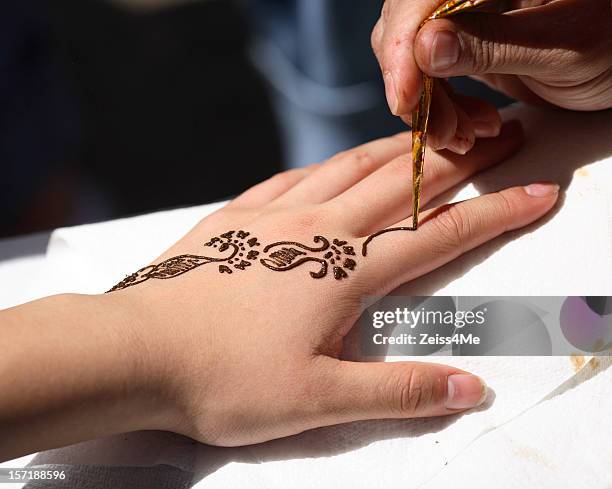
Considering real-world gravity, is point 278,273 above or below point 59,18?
below

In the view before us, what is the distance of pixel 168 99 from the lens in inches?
92.4

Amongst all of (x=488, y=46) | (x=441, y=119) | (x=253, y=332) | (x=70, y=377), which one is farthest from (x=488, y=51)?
(x=70, y=377)

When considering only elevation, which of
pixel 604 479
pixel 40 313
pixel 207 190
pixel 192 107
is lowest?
pixel 604 479

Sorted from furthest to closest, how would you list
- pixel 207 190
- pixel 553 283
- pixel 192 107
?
1. pixel 192 107
2. pixel 207 190
3. pixel 553 283

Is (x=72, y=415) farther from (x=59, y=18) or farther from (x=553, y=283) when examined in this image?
(x=59, y=18)

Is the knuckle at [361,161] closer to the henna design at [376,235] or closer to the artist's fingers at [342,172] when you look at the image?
the artist's fingers at [342,172]

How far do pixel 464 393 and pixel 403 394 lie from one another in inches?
2.7

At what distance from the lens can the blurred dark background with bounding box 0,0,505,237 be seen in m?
1.74

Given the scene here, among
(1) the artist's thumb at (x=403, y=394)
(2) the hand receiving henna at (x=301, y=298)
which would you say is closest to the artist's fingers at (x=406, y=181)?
(2) the hand receiving henna at (x=301, y=298)

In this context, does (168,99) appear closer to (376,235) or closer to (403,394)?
(376,235)

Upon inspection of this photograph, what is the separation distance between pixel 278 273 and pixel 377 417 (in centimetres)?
21

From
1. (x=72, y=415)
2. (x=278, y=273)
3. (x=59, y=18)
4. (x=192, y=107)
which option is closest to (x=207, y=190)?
(x=192, y=107)

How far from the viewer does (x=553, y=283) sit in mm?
818

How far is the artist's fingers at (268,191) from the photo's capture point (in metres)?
1.05
